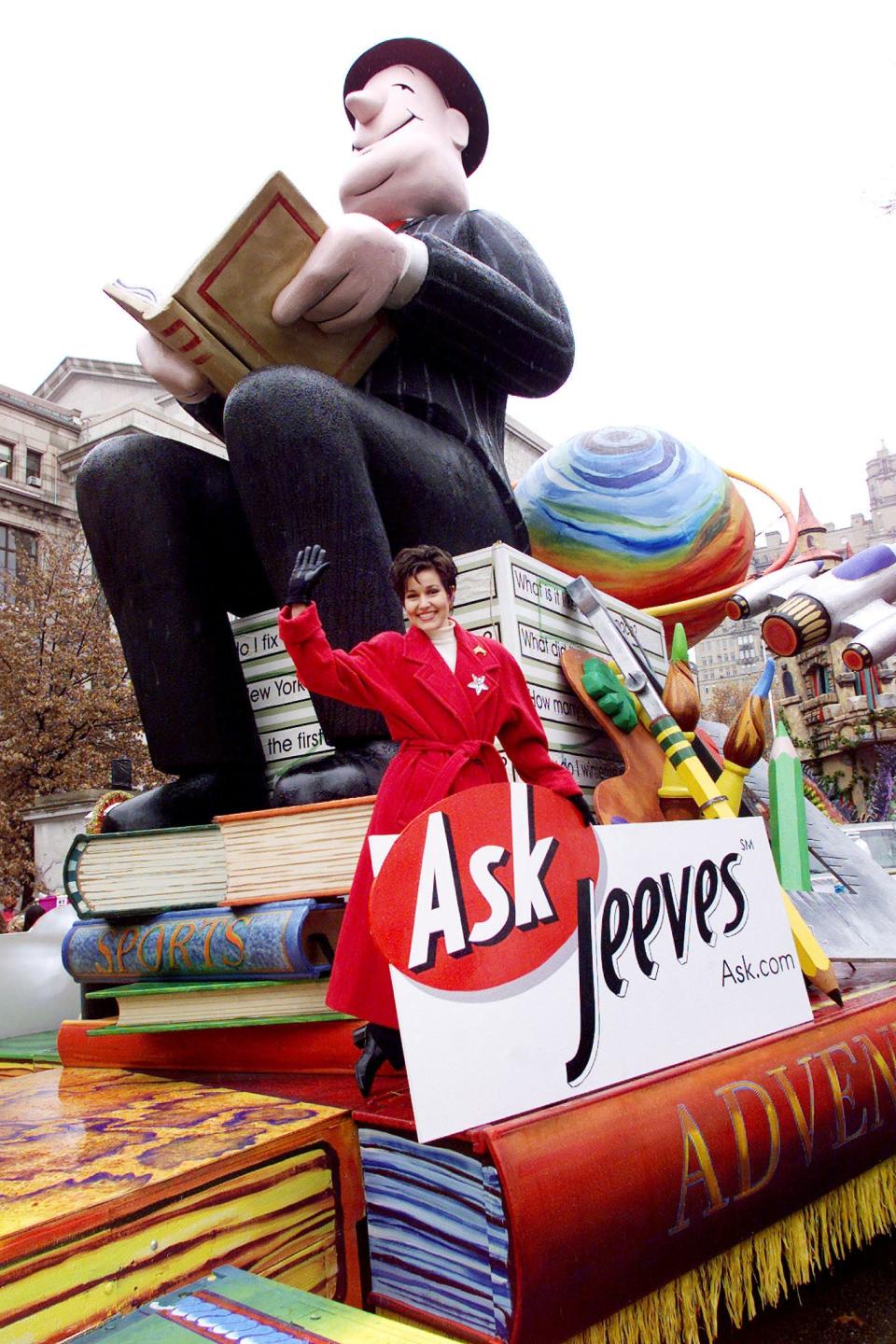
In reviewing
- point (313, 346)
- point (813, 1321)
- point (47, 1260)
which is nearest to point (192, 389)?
point (313, 346)

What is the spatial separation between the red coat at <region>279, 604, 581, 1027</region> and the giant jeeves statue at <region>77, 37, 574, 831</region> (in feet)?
1.11

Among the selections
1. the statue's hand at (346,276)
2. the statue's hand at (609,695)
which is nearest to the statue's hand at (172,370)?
the statue's hand at (346,276)

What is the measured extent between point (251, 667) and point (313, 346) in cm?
76

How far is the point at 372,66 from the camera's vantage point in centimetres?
272

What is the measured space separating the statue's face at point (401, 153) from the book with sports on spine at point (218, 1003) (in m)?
2.00

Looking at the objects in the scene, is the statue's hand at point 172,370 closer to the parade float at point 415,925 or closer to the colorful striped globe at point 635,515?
the parade float at point 415,925

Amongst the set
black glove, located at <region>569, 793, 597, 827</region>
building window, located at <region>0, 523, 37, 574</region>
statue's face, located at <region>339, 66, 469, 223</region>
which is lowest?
black glove, located at <region>569, 793, 597, 827</region>

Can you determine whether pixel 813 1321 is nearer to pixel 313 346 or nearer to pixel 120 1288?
pixel 120 1288

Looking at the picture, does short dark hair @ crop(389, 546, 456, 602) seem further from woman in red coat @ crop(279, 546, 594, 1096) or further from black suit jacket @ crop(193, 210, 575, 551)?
black suit jacket @ crop(193, 210, 575, 551)

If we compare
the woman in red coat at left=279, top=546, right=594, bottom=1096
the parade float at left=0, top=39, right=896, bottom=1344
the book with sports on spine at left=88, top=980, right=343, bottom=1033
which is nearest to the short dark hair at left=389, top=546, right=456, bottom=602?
the woman in red coat at left=279, top=546, right=594, bottom=1096

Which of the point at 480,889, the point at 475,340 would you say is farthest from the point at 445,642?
the point at 475,340

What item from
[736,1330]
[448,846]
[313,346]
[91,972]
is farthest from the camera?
[313,346]

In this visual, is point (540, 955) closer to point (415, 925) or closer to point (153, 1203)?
point (415, 925)

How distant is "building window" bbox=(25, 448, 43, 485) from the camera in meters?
19.4
